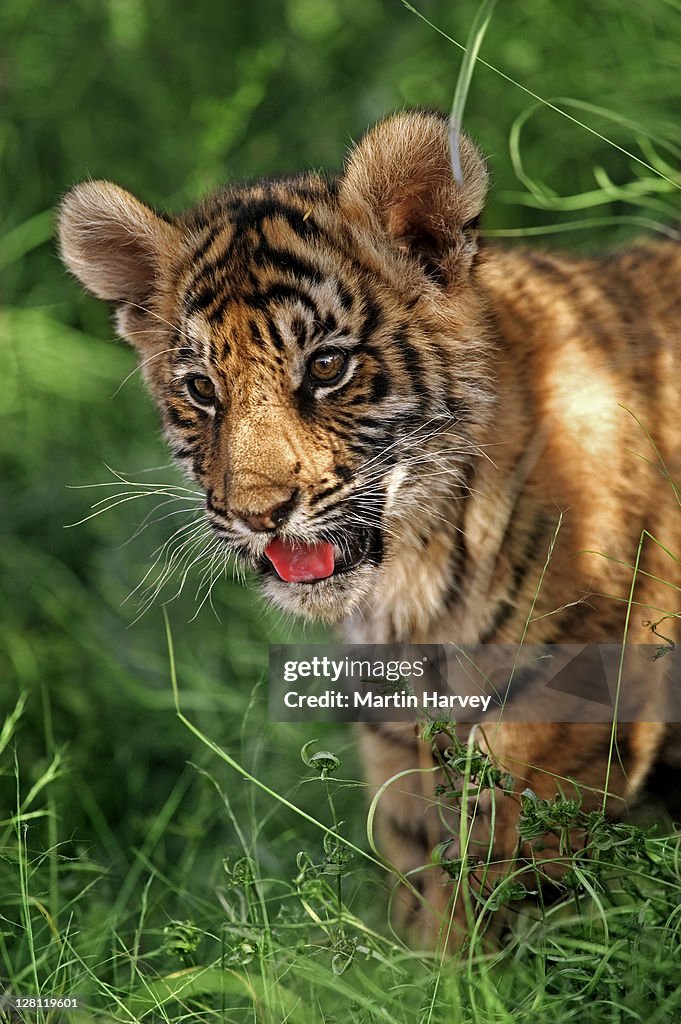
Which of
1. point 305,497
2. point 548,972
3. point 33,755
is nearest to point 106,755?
point 33,755

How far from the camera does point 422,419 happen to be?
2.53m

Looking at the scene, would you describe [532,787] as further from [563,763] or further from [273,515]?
[273,515]

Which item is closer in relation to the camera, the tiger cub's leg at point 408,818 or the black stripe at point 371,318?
the black stripe at point 371,318

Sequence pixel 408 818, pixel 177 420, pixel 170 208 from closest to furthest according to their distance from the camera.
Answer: pixel 177 420
pixel 408 818
pixel 170 208

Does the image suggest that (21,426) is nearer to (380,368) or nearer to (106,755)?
(106,755)

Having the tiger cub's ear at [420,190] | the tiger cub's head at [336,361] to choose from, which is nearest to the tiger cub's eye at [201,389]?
the tiger cub's head at [336,361]

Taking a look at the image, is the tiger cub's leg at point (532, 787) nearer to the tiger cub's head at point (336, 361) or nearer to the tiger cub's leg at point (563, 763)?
the tiger cub's leg at point (563, 763)

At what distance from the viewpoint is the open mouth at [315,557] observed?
2.48 meters

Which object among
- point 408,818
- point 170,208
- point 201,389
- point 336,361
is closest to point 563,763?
point 408,818

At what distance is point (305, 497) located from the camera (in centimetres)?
238

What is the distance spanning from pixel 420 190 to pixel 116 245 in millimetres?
781

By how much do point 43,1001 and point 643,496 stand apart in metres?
1.61

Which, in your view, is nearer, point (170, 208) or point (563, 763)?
point (563, 763)

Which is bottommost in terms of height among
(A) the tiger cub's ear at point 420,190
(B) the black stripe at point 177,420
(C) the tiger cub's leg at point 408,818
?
(C) the tiger cub's leg at point 408,818
